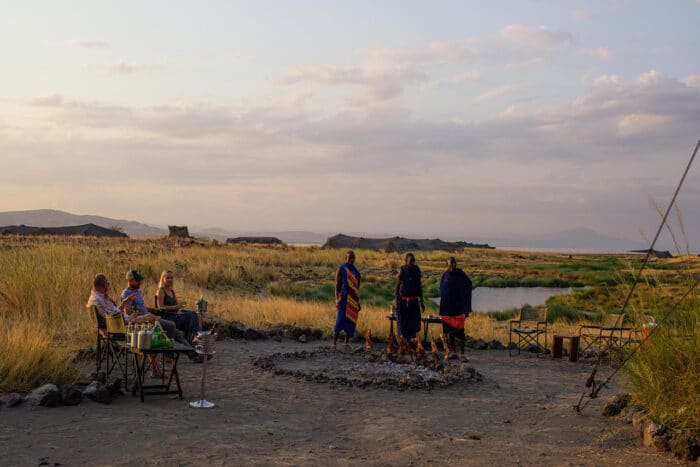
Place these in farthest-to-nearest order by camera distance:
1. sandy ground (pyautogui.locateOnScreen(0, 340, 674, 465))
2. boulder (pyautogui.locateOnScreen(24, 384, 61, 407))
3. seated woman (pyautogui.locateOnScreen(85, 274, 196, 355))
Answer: seated woman (pyautogui.locateOnScreen(85, 274, 196, 355)), boulder (pyautogui.locateOnScreen(24, 384, 61, 407)), sandy ground (pyautogui.locateOnScreen(0, 340, 674, 465))

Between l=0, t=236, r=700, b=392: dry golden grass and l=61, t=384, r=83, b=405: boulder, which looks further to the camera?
l=0, t=236, r=700, b=392: dry golden grass

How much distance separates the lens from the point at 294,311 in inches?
654

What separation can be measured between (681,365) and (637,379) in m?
0.63

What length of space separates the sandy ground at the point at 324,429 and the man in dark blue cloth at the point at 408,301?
9.25 ft

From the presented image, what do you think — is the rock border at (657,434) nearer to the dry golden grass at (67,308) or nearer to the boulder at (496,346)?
the dry golden grass at (67,308)

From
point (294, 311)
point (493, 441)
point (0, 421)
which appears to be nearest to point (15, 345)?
point (0, 421)

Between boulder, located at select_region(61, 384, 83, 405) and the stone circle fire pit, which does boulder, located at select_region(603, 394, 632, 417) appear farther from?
boulder, located at select_region(61, 384, 83, 405)

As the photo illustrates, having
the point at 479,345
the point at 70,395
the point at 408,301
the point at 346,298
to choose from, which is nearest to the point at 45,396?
the point at 70,395

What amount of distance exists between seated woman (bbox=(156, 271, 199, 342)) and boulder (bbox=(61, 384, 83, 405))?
108 inches

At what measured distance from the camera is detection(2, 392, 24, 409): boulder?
24.2 feet

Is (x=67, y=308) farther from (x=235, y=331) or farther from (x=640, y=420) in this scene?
(x=640, y=420)

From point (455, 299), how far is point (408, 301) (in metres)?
0.82

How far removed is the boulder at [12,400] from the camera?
7.38m

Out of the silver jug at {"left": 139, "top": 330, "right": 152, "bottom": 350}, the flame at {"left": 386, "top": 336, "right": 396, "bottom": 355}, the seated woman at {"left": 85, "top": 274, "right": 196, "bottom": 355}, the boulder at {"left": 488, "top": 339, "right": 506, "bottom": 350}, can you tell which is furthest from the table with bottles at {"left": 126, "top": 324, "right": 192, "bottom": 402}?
the boulder at {"left": 488, "top": 339, "right": 506, "bottom": 350}
